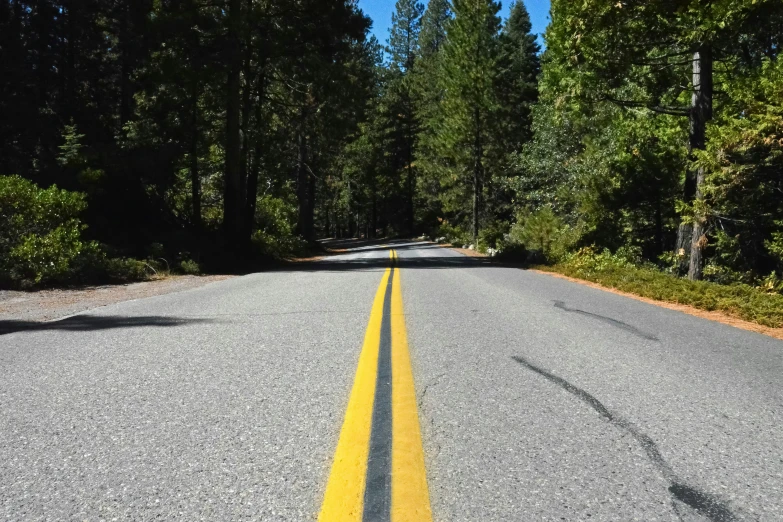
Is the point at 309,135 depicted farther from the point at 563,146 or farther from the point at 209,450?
the point at 209,450

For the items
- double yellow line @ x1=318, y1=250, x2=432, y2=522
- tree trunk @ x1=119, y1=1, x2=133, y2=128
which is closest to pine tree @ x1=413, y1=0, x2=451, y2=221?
tree trunk @ x1=119, y1=1, x2=133, y2=128

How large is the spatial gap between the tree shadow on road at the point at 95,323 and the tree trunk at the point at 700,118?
1115 centimetres

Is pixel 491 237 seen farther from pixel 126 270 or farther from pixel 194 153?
pixel 126 270

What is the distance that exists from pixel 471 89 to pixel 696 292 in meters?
27.6

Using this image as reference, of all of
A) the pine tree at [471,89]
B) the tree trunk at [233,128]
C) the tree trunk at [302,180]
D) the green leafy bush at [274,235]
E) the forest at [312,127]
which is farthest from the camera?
the pine tree at [471,89]

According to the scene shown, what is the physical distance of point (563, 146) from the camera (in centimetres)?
2534

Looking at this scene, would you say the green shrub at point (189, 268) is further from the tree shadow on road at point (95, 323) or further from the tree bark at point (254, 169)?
the tree shadow on road at point (95, 323)

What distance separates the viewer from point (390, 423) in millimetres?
3285

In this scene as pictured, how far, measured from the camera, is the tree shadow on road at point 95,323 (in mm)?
6773

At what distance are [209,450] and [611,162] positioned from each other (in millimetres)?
17642

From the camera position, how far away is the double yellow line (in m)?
2.31

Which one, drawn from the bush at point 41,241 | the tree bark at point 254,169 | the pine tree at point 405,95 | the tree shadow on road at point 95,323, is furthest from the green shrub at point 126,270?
the pine tree at point 405,95

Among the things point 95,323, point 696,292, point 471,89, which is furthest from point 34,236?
point 471,89

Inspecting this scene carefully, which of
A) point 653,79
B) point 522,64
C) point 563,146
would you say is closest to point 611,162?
point 653,79
